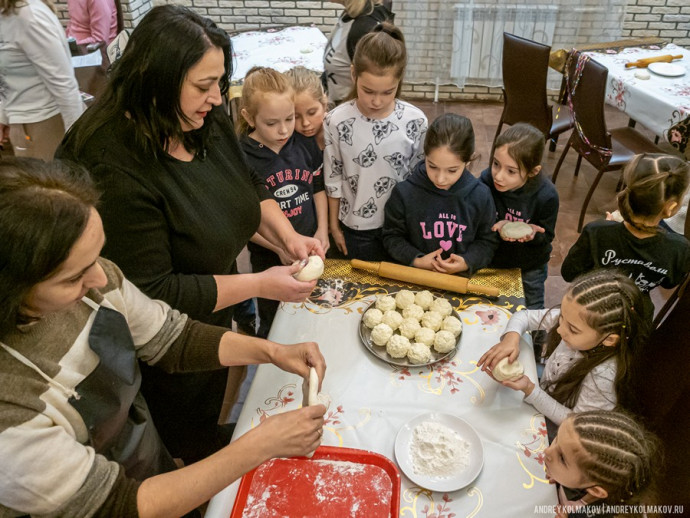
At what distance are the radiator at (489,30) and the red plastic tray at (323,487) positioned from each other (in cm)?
511

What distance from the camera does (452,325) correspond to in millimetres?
1642

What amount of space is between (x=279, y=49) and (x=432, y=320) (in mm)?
3427

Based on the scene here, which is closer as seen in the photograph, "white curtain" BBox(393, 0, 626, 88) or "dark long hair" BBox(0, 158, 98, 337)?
"dark long hair" BBox(0, 158, 98, 337)

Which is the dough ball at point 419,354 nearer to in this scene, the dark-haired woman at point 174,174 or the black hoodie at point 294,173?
the dark-haired woman at point 174,174

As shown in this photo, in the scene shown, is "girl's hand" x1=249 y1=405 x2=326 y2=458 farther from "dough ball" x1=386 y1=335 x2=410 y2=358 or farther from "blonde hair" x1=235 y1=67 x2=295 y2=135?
"blonde hair" x1=235 y1=67 x2=295 y2=135

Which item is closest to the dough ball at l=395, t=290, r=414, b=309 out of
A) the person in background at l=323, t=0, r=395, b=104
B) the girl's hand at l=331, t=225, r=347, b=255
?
the girl's hand at l=331, t=225, r=347, b=255

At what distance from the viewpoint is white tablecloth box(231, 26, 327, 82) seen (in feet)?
13.3

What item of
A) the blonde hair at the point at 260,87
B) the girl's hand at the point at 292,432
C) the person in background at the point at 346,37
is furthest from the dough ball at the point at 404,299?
the person in background at the point at 346,37

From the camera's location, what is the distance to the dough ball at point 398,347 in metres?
1.56

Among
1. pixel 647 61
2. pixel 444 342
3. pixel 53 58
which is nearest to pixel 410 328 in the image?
pixel 444 342

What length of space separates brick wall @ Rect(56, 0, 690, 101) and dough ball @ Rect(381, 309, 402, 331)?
4.49 metres

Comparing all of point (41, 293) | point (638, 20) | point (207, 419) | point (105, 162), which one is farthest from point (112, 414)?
point (638, 20)

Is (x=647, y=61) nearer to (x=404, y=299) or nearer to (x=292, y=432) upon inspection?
(x=404, y=299)

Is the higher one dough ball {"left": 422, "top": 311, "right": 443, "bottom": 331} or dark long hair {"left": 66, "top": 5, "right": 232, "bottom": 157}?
dark long hair {"left": 66, "top": 5, "right": 232, "bottom": 157}
